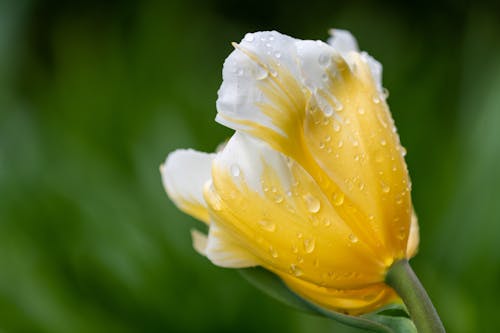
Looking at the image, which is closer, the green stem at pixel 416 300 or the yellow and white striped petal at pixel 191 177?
the green stem at pixel 416 300

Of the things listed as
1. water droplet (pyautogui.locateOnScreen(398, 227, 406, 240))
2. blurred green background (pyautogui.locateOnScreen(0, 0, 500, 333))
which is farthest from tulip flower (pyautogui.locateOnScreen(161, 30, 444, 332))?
blurred green background (pyautogui.locateOnScreen(0, 0, 500, 333))

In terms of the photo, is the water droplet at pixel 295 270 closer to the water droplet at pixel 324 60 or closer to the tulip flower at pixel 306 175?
the tulip flower at pixel 306 175

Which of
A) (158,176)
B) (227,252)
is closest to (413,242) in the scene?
(227,252)

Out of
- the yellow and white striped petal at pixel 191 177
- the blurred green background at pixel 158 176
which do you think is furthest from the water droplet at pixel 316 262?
the blurred green background at pixel 158 176

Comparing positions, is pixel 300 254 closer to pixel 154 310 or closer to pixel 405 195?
pixel 405 195

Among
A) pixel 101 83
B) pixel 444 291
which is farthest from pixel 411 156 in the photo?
pixel 101 83

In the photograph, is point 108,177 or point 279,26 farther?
point 279,26

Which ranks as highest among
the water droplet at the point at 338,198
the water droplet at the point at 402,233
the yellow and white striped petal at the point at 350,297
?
the water droplet at the point at 338,198

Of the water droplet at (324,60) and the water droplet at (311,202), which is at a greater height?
the water droplet at (324,60)
